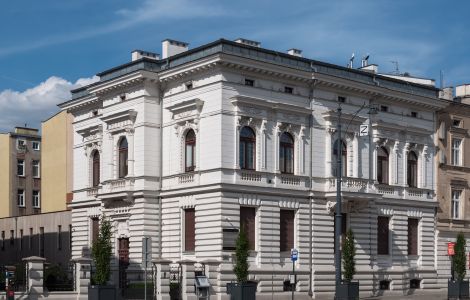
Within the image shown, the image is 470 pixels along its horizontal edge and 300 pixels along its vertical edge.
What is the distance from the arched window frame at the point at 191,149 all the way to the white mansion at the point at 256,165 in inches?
4.1

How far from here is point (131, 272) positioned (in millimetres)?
52844

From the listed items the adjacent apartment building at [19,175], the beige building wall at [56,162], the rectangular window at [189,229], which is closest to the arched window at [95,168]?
the rectangular window at [189,229]

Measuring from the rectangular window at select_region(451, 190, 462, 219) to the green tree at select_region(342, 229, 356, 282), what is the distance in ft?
51.2

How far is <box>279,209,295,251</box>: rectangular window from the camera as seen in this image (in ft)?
169

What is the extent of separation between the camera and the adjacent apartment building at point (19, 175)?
9100 centimetres

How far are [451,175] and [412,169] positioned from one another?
394 cm

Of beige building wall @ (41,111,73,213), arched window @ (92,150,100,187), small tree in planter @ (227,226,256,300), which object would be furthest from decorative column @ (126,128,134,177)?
beige building wall @ (41,111,73,213)

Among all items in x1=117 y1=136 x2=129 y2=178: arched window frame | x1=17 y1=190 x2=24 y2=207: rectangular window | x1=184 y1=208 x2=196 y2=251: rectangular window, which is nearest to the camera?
x1=184 y1=208 x2=196 y2=251: rectangular window

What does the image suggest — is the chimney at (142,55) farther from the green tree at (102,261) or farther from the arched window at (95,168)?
the green tree at (102,261)

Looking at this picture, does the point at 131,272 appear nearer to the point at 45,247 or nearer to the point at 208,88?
the point at 208,88

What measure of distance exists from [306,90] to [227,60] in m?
6.59

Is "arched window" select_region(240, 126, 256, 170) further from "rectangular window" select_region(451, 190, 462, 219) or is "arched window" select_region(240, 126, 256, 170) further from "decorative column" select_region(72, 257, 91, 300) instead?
"rectangular window" select_region(451, 190, 462, 219)

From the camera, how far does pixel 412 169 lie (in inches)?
2366

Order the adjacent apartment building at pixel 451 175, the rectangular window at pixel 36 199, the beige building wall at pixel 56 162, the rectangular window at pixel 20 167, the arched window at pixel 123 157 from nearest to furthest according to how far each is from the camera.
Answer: the arched window at pixel 123 157 < the adjacent apartment building at pixel 451 175 < the beige building wall at pixel 56 162 < the rectangular window at pixel 20 167 < the rectangular window at pixel 36 199
